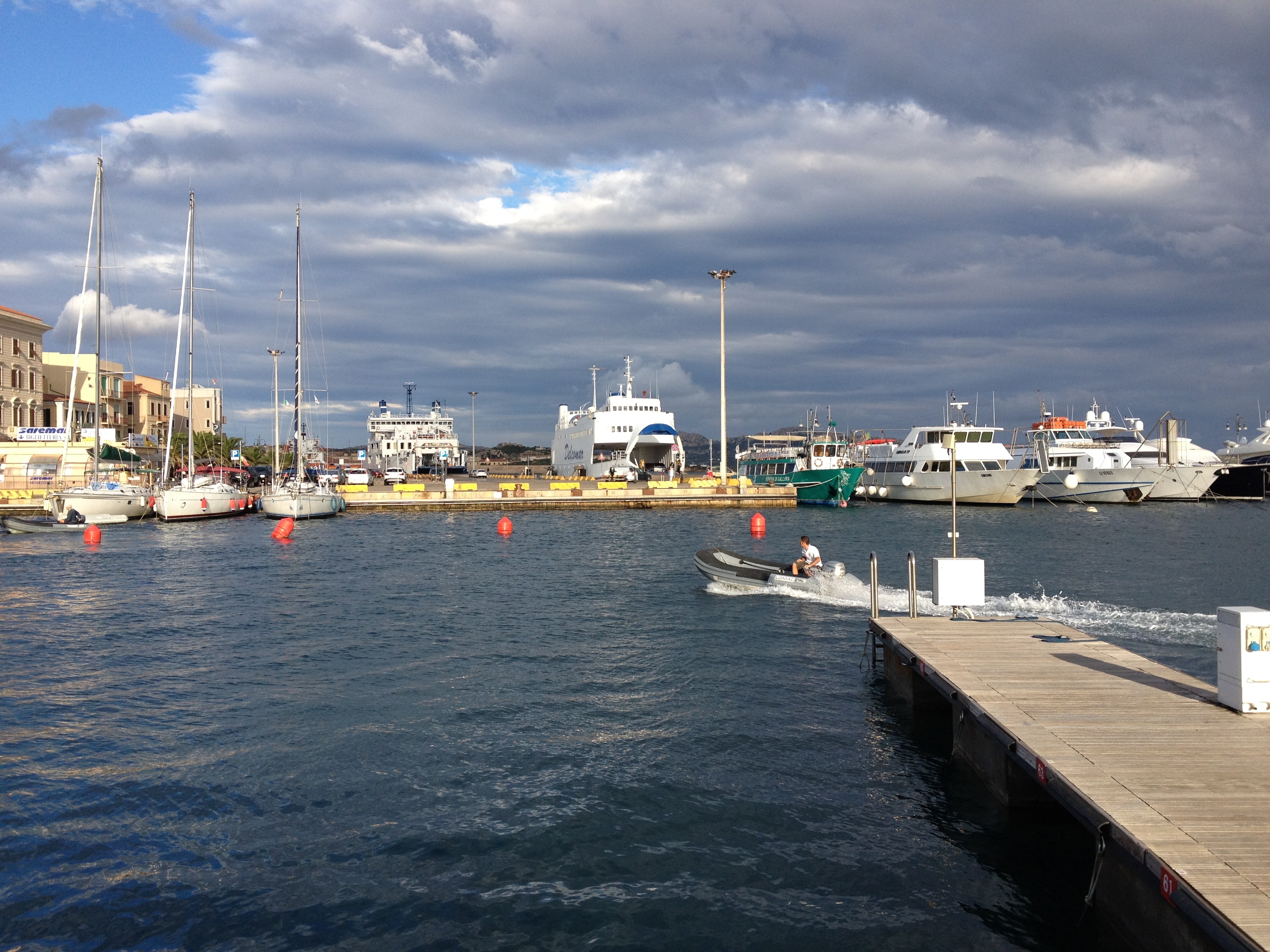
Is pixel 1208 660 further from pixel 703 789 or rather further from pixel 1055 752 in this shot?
pixel 703 789

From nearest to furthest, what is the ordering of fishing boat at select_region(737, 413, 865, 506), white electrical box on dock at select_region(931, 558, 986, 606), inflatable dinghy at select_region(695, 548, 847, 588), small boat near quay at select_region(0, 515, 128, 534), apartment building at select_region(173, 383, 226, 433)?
white electrical box on dock at select_region(931, 558, 986, 606) → inflatable dinghy at select_region(695, 548, 847, 588) → small boat near quay at select_region(0, 515, 128, 534) → fishing boat at select_region(737, 413, 865, 506) → apartment building at select_region(173, 383, 226, 433)

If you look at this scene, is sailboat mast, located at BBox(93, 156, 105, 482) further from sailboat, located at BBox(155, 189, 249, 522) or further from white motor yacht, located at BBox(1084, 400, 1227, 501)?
white motor yacht, located at BBox(1084, 400, 1227, 501)

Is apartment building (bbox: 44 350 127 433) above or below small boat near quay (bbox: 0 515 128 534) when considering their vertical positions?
above

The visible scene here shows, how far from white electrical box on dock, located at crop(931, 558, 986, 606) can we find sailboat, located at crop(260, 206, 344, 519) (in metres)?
40.7

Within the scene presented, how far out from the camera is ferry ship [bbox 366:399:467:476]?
363 ft

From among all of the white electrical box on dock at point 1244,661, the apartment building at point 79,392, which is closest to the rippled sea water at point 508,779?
the white electrical box on dock at point 1244,661

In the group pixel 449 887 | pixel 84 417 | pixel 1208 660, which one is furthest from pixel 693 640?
pixel 84 417

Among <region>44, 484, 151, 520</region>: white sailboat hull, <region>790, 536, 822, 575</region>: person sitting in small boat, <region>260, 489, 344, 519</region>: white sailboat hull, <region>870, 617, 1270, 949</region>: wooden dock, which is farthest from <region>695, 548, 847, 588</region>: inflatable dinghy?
<region>44, 484, 151, 520</region>: white sailboat hull

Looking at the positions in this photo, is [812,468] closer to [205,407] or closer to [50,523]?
[50,523]

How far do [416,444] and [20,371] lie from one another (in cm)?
4725

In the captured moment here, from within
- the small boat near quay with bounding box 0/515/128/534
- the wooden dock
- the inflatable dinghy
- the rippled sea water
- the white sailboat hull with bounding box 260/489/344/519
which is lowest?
the rippled sea water

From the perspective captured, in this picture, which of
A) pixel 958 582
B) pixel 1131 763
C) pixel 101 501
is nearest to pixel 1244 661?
pixel 1131 763

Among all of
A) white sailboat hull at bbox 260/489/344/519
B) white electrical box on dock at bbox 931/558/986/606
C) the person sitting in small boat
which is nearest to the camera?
white electrical box on dock at bbox 931/558/986/606

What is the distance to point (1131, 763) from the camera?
812 cm
